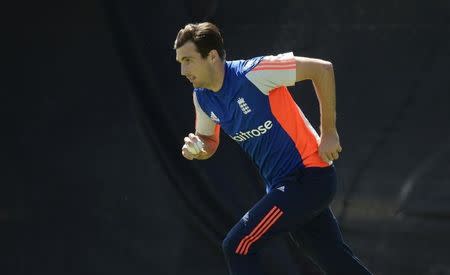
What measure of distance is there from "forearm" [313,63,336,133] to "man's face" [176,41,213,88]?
471 millimetres

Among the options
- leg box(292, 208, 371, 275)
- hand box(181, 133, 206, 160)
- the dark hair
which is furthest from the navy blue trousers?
the dark hair

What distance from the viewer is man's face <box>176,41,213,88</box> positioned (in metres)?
4.16

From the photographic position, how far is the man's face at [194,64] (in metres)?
4.16

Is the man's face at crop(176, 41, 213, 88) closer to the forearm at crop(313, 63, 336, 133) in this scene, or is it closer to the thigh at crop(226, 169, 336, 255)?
the forearm at crop(313, 63, 336, 133)

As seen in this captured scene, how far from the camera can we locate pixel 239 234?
4086 millimetres

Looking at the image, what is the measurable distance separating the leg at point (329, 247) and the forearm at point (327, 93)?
0.44 meters

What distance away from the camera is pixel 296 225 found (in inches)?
165

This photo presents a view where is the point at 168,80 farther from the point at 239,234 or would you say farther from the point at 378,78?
the point at 239,234

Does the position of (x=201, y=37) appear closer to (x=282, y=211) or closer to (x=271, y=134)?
(x=271, y=134)

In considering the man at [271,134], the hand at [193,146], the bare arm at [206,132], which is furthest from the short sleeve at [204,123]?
the hand at [193,146]

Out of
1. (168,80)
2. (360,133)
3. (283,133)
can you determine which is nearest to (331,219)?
(283,133)

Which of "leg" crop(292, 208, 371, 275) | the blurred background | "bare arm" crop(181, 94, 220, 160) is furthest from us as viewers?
the blurred background

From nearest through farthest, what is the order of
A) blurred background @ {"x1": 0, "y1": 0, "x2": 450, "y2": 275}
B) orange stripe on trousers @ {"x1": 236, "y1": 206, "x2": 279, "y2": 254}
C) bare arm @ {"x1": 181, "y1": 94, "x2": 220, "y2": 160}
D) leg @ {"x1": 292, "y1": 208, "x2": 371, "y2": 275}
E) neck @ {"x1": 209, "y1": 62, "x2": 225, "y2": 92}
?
orange stripe on trousers @ {"x1": 236, "y1": 206, "x2": 279, "y2": 254}, neck @ {"x1": 209, "y1": 62, "x2": 225, "y2": 92}, leg @ {"x1": 292, "y1": 208, "x2": 371, "y2": 275}, bare arm @ {"x1": 181, "y1": 94, "x2": 220, "y2": 160}, blurred background @ {"x1": 0, "y1": 0, "x2": 450, "y2": 275}

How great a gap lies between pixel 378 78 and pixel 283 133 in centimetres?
149
